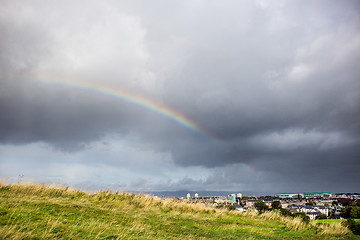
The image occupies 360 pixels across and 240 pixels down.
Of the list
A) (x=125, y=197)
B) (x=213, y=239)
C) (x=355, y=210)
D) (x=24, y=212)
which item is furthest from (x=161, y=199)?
(x=355, y=210)

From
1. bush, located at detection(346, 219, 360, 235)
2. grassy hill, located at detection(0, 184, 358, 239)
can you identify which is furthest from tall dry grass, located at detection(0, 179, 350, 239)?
bush, located at detection(346, 219, 360, 235)

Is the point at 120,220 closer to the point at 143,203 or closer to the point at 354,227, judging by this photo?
the point at 143,203

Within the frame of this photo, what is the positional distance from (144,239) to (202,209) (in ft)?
58.1

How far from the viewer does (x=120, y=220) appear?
16.3m

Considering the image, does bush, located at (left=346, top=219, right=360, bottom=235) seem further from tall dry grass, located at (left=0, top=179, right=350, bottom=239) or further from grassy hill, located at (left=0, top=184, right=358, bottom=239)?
grassy hill, located at (left=0, top=184, right=358, bottom=239)

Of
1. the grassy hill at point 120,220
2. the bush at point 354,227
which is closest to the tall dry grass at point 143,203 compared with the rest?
the grassy hill at point 120,220

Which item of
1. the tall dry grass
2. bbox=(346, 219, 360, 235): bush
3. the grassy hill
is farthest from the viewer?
bbox=(346, 219, 360, 235): bush

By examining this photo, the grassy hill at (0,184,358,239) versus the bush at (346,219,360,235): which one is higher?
the grassy hill at (0,184,358,239)

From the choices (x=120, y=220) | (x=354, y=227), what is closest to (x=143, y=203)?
(x=120, y=220)

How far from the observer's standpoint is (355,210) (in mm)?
77688

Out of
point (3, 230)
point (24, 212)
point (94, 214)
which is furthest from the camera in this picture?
point (94, 214)

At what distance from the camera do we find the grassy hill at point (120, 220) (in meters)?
10.9

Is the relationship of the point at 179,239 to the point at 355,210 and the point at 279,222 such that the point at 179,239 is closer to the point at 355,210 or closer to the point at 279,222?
the point at 279,222

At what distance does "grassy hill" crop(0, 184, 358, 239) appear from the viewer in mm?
10859
